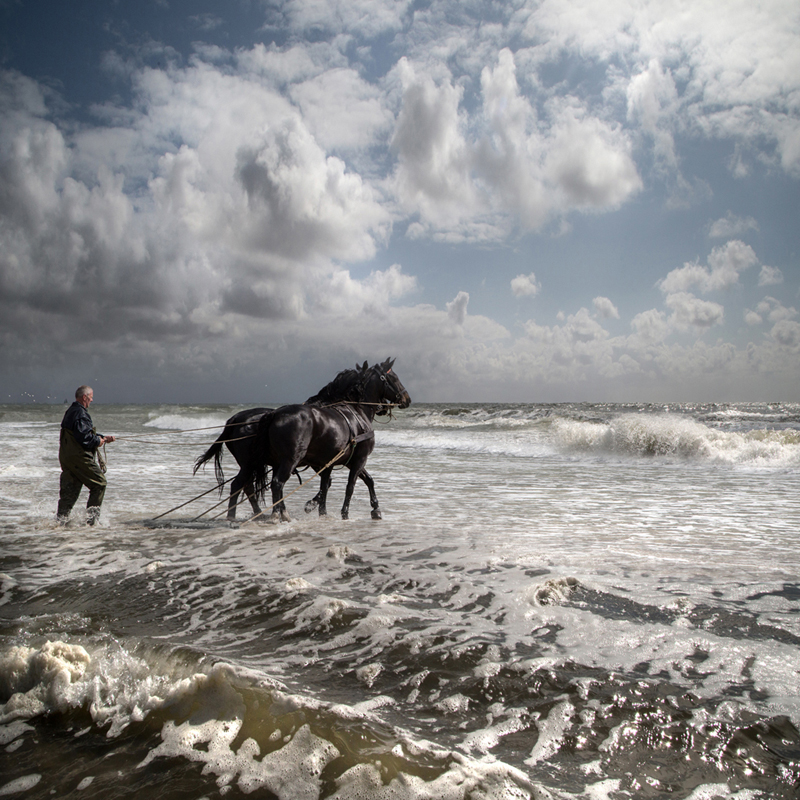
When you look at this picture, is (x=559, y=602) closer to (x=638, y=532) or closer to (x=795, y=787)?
(x=795, y=787)

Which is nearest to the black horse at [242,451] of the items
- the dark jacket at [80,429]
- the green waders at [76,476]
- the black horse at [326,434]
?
the black horse at [326,434]

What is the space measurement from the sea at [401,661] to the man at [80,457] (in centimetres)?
40

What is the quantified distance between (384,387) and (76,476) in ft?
14.4

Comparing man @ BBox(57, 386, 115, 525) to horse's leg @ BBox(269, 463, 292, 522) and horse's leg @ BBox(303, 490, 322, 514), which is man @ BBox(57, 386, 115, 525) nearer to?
horse's leg @ BBox(269, 463, 292, 522)

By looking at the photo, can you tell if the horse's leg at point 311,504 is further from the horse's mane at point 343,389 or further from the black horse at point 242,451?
the horse's mane at point 343,389

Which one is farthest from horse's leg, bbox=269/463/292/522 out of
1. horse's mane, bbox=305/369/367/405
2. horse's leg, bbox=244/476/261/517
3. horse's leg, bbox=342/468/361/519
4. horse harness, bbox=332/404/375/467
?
horse's mane, bbox=305/369/367/405

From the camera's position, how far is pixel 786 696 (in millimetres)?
2457

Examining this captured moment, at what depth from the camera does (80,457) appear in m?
6.46

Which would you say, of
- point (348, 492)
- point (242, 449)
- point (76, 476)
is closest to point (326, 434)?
point (348, 492)

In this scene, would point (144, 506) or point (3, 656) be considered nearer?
point (3, 656)

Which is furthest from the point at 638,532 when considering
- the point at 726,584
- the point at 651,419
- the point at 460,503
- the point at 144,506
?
the point at 651,419

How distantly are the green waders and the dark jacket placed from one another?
2.9 inches

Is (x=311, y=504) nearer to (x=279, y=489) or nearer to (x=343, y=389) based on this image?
(x=279, y=489)

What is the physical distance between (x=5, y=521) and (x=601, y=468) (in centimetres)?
1290
